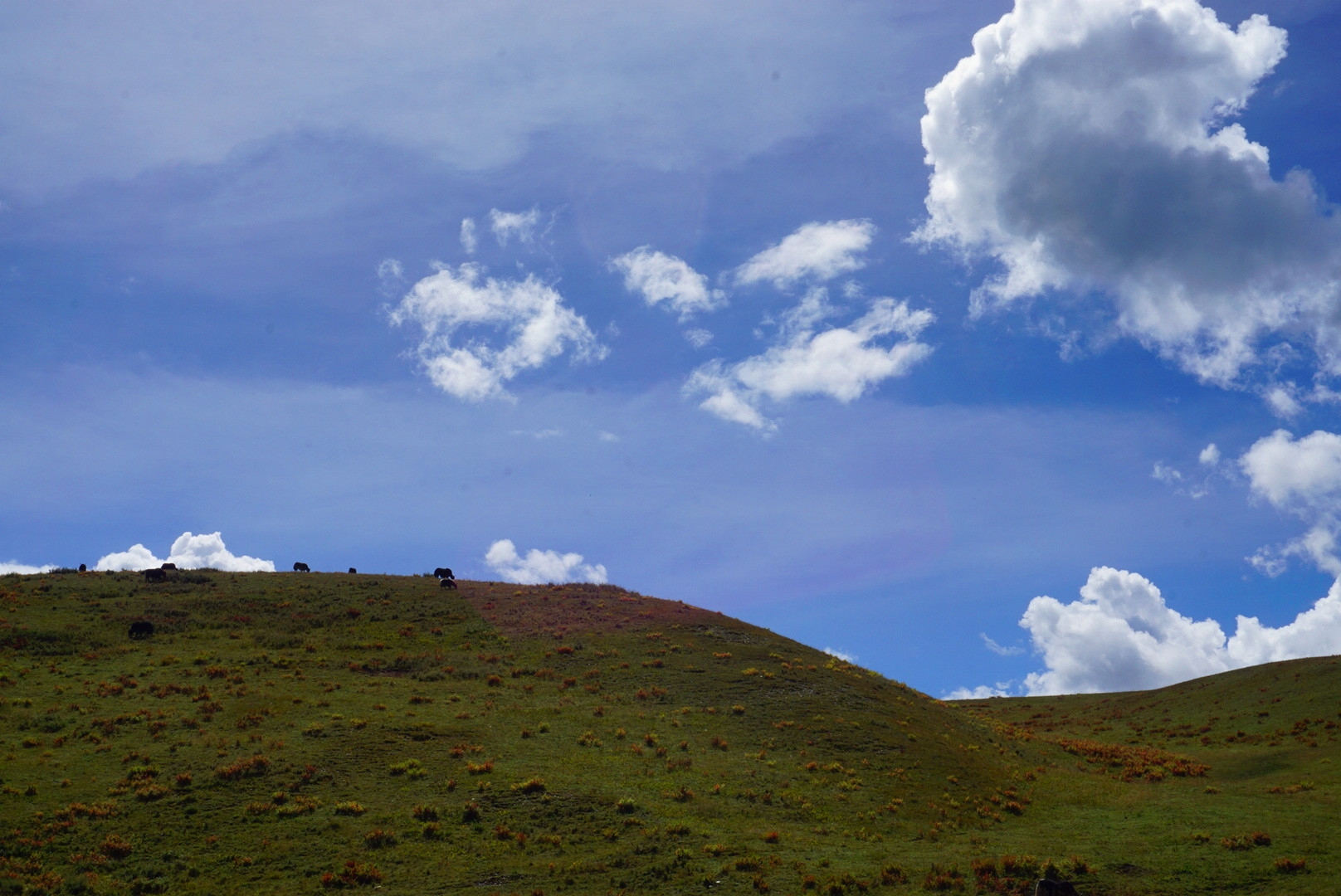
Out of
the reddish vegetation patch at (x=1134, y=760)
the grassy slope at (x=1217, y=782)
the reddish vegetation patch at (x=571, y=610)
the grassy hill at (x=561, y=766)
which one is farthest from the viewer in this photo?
the reddish vegetation patch at (x=571, y=610)

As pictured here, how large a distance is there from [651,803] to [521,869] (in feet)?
27.3

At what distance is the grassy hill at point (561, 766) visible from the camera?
3044cm

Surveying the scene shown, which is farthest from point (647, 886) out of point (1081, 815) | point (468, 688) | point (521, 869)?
point (468, 688)

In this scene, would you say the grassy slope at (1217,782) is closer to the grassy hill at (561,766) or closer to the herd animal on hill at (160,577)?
the grassy hill at (561,766)

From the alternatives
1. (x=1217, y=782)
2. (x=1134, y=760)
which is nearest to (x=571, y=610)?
(x=1134, y=760)

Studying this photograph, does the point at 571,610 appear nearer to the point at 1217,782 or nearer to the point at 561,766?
the point at 561,766

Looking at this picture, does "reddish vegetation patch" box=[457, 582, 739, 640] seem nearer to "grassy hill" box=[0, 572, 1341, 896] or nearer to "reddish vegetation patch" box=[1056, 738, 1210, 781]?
"grassy hill" box=[0, 572, 1341, 896]

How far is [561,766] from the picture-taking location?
41156mm

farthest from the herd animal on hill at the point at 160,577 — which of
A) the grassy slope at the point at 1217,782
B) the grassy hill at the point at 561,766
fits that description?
the grassy slope at the point at 1217,782

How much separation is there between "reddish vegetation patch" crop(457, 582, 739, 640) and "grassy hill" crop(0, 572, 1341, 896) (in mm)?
505

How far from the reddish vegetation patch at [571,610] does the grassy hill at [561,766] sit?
505 millimetres

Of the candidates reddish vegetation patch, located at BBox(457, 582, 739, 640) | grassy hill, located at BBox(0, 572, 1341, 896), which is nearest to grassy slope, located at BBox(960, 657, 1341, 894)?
grassy hill, located at BBox(0, 572, 1341, 896)

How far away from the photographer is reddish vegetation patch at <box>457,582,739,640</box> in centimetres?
6944

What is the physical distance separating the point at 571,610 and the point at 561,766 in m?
34.3
